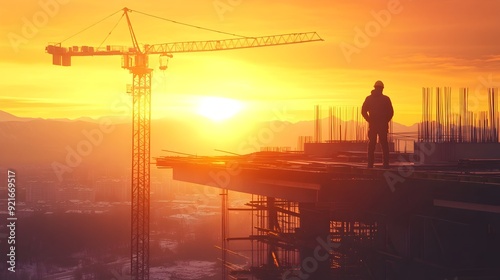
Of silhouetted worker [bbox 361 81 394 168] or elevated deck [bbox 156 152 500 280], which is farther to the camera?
silhouetted worker [bbox 361 81 394 168]

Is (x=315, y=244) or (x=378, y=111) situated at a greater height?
(x=378, y=111)

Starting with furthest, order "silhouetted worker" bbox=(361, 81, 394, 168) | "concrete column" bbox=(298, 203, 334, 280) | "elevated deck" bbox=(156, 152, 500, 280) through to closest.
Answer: "concrete column" bbox=(298, 203, 334, 280)
"silhouetted worker" bbox=(361, 81, 394, 168)
"elevated deck" bbox=(156, 152, 500, 280)

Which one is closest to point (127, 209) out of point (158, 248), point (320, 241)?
point (158, 248)

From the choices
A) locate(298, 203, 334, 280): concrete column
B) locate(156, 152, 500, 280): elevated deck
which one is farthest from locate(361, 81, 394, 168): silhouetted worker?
locate(298, 203, 334, 280): concrete column

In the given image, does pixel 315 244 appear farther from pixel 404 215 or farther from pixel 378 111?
pixel 378 111

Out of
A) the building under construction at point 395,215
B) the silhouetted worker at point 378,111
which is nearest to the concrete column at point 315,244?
the building under construction at point 395,215

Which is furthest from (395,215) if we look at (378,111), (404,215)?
(378,111)

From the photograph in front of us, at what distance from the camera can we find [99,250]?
98688 mm

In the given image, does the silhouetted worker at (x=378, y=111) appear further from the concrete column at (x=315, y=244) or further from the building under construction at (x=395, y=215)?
the concrete column at (x=315, y=244)

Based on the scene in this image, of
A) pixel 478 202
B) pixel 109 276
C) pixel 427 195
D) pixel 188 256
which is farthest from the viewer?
pixel 188 256

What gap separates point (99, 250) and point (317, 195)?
7987 cm

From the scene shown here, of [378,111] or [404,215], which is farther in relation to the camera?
[378,111]

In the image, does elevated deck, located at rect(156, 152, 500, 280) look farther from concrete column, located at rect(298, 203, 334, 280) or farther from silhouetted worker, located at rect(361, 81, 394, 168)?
silhouetted worker, located at rect(361, 81, 394, 168)

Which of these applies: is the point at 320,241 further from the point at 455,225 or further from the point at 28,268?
the point at 28,268
